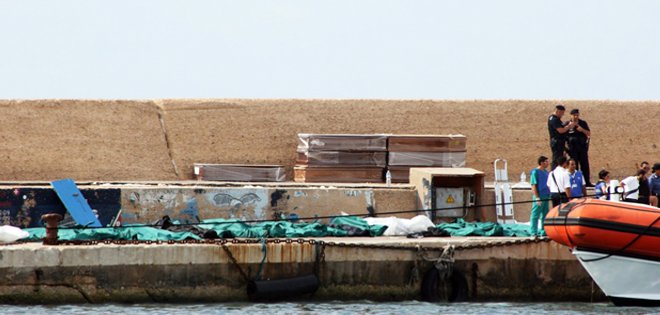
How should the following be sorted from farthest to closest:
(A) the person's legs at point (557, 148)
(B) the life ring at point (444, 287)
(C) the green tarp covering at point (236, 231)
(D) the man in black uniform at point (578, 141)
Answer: (D) the man in black uniform at point (578, 141)
(A) the person's legs at point (557, 148)
(C) the green tarp covering at point (236, 231)
(B) the life ring at point (444, 287)

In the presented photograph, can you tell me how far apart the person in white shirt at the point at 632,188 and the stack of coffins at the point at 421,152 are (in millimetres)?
5142

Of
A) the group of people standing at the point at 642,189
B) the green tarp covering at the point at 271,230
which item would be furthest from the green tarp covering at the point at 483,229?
the group of people standing at the point at 642,189

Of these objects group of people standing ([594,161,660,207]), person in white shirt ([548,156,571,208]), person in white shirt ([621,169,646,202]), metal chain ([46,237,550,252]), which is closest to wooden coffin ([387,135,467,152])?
person in white shirt ([548,156,571,208])

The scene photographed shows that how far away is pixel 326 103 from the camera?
2650cm

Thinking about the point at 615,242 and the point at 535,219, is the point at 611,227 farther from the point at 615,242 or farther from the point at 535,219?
the point at 535,219

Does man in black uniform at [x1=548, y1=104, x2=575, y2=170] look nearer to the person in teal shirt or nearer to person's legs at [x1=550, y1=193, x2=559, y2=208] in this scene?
the person in teal shirt

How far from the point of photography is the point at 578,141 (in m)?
22.5

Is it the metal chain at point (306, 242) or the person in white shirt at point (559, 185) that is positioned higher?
the person in white shirt at point (559, 185)

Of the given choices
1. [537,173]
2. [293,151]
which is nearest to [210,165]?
[293,151]

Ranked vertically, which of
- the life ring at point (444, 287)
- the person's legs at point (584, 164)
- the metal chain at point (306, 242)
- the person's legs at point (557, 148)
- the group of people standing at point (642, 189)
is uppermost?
the person's legs at point (557, 148)

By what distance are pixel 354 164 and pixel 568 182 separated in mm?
5642

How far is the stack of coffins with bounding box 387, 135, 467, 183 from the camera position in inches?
936

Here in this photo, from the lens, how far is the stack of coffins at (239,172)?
78.5 ft

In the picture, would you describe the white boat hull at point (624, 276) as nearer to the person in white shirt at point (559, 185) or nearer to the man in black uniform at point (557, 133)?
the person in white shirt at point (559, 185)
